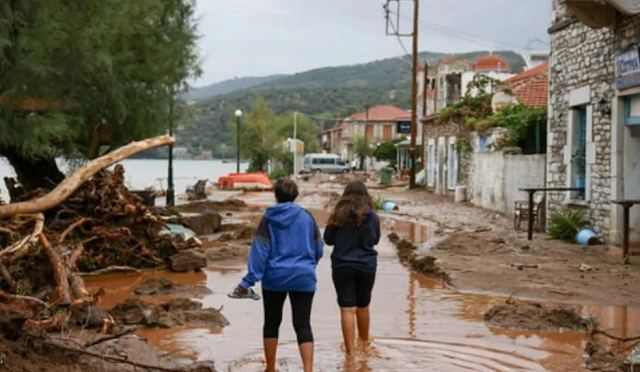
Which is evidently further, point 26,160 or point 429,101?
point 429,101

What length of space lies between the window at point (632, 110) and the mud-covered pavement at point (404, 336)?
→ 5.48 meters

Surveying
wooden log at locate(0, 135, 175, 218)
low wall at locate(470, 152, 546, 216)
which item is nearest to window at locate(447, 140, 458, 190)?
low wall at locate(470, 152, 546, 216)

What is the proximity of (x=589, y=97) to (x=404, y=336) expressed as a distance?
10.6 meters

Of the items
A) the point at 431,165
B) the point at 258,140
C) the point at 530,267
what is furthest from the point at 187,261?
the point at 258,140

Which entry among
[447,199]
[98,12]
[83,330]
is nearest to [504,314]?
[83,330]

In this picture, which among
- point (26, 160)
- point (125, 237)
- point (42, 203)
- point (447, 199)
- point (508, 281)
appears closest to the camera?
point (42, 203)

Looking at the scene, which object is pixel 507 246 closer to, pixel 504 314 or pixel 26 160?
pixel 504 314

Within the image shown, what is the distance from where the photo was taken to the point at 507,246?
1898cm

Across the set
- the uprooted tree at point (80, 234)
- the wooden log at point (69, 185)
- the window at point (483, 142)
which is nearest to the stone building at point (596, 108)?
the uprooted tree at point (80, 234)

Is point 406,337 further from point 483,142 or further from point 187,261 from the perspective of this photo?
point 483,142

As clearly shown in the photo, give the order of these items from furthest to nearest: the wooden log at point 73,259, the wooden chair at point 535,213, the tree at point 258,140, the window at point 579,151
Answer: the tree at point 258,140
the wooden chair at point 535,213
the window at point 579,151
the wooden log at point 73,259

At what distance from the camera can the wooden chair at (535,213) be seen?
2244 cm

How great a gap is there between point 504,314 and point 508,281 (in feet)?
10.9

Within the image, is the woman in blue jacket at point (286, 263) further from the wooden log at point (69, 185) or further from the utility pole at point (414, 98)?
the utility pole at point (414, 98)
